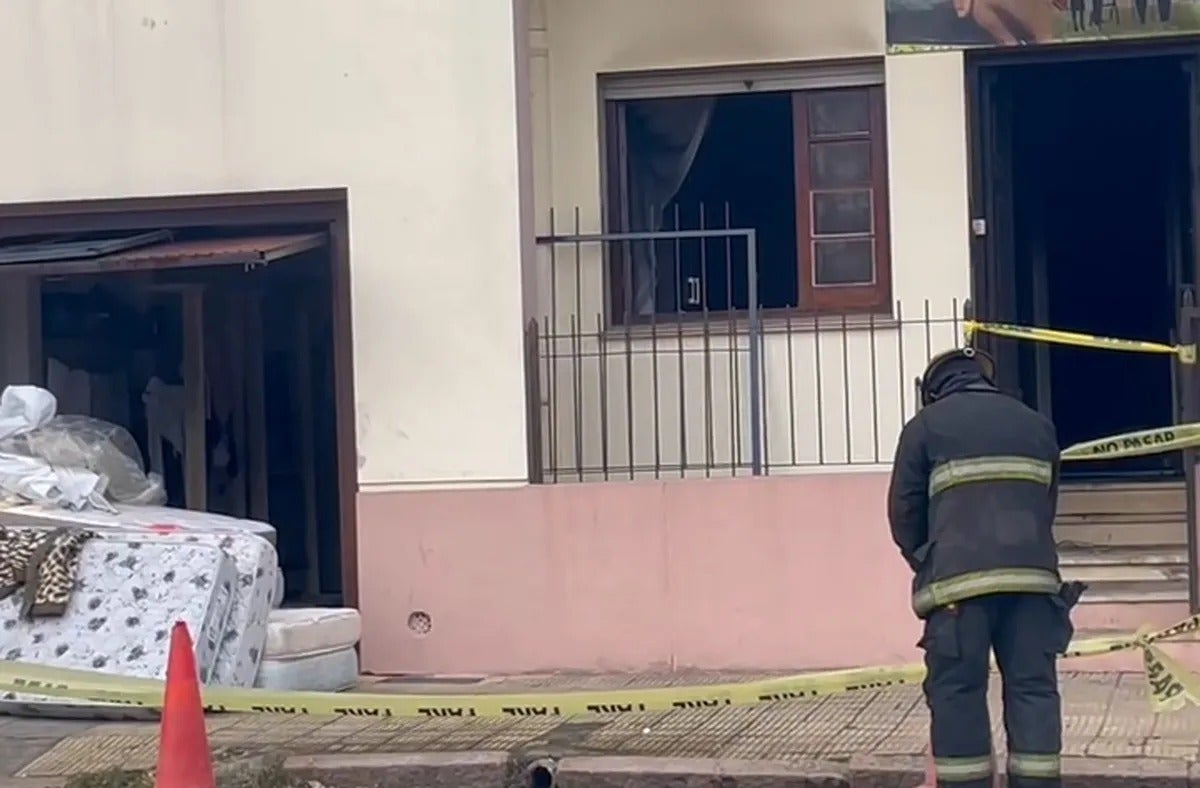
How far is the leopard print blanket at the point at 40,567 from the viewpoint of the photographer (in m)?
9.03

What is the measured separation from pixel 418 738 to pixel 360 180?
10.7 feet

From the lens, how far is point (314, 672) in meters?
9.45

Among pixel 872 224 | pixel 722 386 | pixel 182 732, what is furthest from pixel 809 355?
pixel 182 732

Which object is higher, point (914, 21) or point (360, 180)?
point (914, 21)

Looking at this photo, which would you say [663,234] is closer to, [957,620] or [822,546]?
[822,546]

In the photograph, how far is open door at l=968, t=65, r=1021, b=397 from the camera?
10.6 metres

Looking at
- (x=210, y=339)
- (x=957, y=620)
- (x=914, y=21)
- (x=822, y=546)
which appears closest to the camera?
(x=957, y=620)

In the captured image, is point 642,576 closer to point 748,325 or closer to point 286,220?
point 748,325

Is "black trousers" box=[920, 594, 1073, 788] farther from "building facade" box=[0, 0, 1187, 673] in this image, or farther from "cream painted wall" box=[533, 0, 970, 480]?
"cream painted wall" box=[533, 0, 970, 480]

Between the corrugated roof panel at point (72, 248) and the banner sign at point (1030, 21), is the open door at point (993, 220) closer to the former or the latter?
the banner sign at point (1030, 21)

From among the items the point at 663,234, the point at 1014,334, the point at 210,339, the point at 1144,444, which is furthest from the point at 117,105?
the point at 1144,444

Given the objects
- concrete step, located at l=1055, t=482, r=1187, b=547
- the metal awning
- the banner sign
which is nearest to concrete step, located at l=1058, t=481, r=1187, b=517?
concrete step, located at l=1055, t=482, r=1187, b=547

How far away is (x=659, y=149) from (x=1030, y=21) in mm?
2210

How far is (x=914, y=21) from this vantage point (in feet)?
33.9
